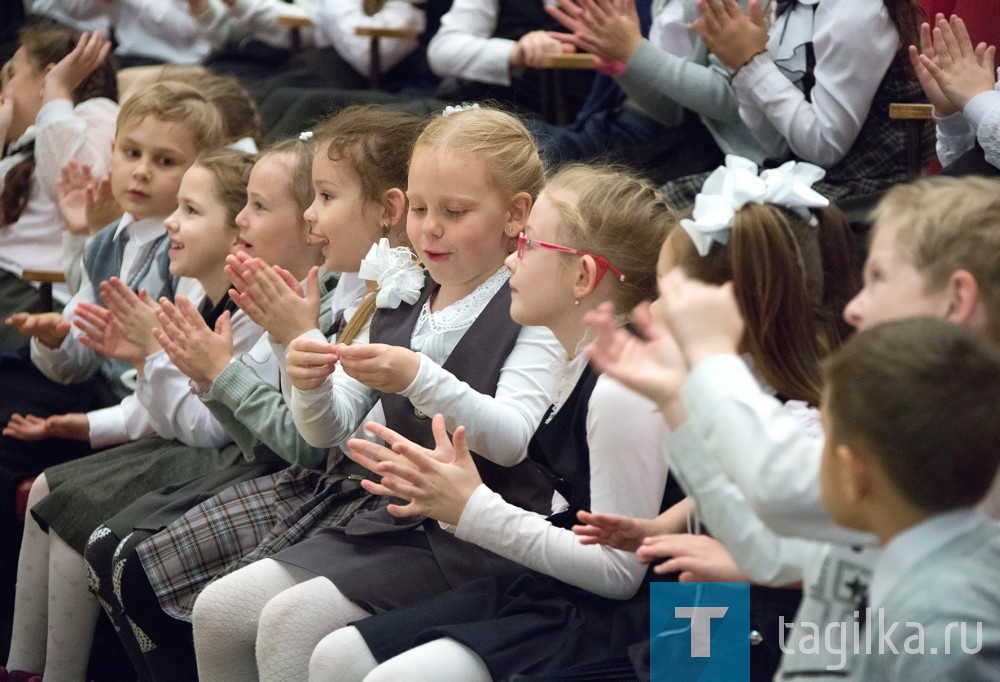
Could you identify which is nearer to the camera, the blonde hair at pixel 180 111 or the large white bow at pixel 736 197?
the large white bow at pixel 736 197

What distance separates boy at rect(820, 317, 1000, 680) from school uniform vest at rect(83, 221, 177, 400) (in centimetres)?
199

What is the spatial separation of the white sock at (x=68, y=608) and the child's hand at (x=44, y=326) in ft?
1.99

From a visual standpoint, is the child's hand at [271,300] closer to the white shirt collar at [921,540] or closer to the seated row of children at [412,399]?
the seated row of children at [412,399]

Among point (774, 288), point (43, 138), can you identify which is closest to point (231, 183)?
point (43, 138)

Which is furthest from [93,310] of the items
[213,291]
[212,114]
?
[212,114]

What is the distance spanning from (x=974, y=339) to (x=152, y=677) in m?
1.72

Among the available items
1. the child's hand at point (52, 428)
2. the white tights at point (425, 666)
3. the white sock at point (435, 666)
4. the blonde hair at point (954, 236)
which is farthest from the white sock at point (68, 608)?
the blonde hair at point (954, 236)

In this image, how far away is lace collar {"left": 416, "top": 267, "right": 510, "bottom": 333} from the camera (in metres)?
2.17

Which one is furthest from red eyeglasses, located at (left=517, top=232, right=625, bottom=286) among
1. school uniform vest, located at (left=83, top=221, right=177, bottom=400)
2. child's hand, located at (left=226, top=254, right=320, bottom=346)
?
school uniform vest, located at (left=83, top=221, right=177, bottom=400)

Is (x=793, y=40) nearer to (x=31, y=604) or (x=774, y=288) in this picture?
(x=774, y=288)

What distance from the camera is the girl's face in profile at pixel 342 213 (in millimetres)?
2416

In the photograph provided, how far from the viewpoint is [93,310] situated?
269 centimetres

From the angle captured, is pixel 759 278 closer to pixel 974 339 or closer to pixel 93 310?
pixel 974 339

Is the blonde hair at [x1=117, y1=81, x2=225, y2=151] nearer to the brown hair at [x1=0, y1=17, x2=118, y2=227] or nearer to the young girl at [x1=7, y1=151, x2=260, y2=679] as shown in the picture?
the young girl at [x1=7, y1=151, x2=260, y2=679]
